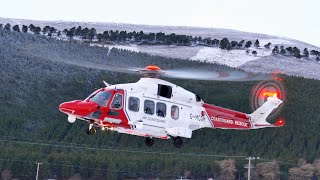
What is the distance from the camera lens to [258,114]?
77.9m

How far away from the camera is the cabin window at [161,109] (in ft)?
239

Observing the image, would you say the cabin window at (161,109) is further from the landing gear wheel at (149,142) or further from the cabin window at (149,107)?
the landing gear wheel at (149,142)

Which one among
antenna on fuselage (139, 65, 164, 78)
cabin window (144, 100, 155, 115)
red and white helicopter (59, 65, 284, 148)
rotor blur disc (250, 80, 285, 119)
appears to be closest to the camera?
red and white helicopter (59, 65, 284, 148)

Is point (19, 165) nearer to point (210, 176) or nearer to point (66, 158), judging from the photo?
point (66, 158)

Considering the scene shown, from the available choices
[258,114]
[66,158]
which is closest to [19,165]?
[66,158]

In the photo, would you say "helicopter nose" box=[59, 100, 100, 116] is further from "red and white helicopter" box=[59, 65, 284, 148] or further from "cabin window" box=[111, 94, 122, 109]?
"cabin window" box=[111, 94, 122, 109]

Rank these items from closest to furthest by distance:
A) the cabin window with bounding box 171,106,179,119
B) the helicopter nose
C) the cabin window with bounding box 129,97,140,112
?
1. the helicopter nose
2. the cabin window with bounding box 129,97,140,112
3. the cabin window with bounding box 171,106,179,119

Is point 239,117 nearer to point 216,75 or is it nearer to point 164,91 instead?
point 216,75

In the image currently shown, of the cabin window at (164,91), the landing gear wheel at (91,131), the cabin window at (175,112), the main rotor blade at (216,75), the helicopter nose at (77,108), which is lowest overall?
the landing gear wheel at (91,131)

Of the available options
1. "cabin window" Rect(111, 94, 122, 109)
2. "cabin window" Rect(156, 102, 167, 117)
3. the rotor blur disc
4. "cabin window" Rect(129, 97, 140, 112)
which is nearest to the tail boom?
the rotor blur disc

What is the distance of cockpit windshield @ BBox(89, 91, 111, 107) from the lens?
71.9 meters

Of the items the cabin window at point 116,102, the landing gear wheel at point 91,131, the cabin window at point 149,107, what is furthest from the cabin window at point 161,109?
the landing gear wheel at point 91,131

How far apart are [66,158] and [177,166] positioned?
17.2 meters

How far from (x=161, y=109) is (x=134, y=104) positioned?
71.2 inches
